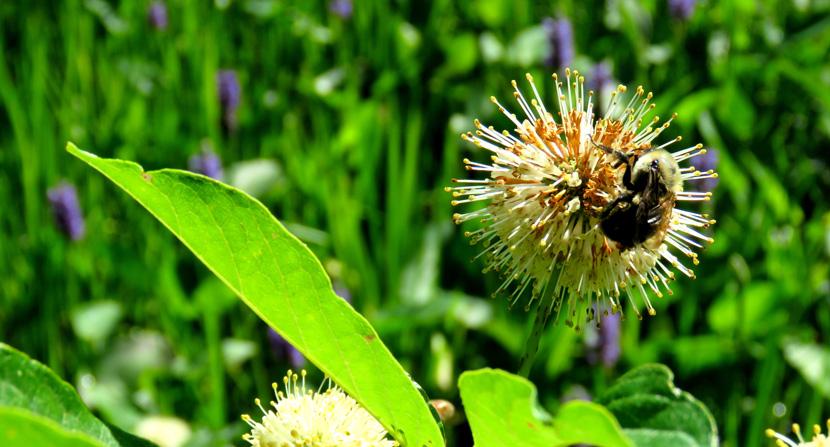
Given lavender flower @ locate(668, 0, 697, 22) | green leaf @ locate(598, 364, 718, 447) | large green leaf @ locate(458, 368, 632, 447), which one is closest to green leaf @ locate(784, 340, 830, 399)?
lavender flower @ locate(668, 0, 697, 22)

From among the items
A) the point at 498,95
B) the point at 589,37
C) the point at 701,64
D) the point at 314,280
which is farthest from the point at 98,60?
the point at 314,280

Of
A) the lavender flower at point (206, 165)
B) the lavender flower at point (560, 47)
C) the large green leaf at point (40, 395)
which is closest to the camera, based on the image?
the large green leaf at point (40, 395)

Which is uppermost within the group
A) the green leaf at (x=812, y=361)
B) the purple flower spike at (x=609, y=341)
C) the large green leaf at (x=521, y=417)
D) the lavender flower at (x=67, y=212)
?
the large green leaf at (x=521, y=417)

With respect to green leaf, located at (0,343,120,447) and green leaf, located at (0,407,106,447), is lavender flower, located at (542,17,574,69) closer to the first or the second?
green leaf, located at (0,343,120,447)

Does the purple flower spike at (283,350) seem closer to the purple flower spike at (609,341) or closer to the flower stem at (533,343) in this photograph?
the purple flower spike at (609,341)

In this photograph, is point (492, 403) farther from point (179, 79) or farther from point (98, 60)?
point (98, 60)

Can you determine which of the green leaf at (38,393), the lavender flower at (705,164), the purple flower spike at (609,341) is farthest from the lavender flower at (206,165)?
the green leaf at (38,393)

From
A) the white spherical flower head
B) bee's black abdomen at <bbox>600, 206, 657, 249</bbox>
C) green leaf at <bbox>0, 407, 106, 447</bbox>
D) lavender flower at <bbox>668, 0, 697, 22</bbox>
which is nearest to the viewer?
green leaf at <bbox>0, 407, 106, 447</bbox>
